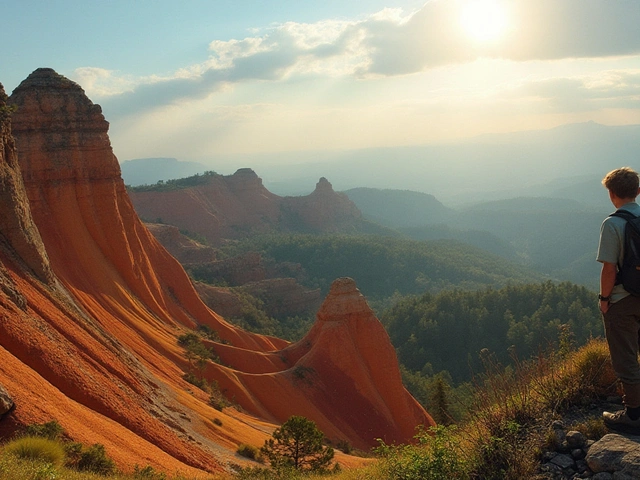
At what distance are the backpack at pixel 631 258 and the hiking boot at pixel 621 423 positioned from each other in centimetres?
134

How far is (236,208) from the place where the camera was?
361 feet

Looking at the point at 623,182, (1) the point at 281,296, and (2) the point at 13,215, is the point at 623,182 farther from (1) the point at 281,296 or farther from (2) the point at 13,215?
(1) the point at 281,296

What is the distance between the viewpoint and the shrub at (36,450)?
6.92 m

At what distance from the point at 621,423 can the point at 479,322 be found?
185ft

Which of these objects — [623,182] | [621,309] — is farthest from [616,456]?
[623,182]

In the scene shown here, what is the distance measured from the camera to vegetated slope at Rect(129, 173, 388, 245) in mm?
91125

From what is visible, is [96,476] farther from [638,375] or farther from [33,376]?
[638,375]

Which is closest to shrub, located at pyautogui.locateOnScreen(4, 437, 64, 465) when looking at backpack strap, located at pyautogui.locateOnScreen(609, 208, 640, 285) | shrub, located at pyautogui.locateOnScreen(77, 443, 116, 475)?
shrub, located at pyautogui.locateOnScreen(77, 443, 116, 475)

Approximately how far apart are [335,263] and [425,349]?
116ft

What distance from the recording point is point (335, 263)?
8825 centimetres

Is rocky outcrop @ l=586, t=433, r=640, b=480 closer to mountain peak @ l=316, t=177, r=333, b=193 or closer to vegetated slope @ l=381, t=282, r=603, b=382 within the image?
vegetated slope @ l=381, t=282, r=603, b=382

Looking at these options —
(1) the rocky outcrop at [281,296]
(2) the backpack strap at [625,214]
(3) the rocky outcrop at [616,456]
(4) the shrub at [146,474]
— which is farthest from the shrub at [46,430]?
(1) the rocky outcrop at [281,296]

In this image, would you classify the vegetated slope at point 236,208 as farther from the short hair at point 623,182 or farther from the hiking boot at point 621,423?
the hiking boot at point 621,423

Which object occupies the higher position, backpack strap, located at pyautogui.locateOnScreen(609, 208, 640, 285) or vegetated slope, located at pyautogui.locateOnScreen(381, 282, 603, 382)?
backpack strap, located at pyautogui.locateOnScreen(609, 208, 640, 285)
